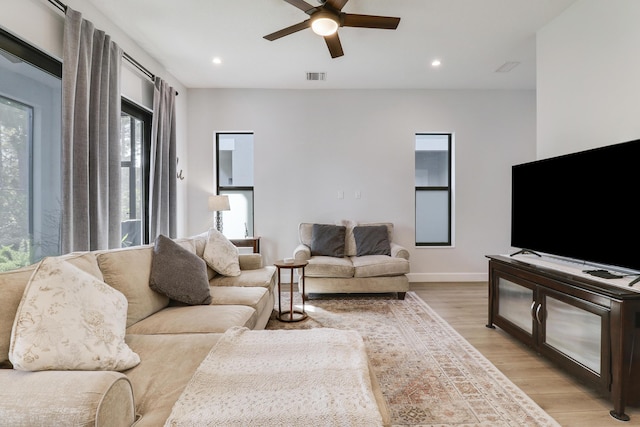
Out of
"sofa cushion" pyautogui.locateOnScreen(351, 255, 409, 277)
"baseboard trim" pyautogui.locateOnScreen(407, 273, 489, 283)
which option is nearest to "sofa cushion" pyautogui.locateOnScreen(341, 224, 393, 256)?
"sofa cushion" pyautogui.locateOnScreen(351, 255, 409, 277)

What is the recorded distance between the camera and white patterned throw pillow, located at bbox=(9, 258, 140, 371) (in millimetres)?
1083

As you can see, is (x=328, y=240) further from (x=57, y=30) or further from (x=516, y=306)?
(x=57, y=30)

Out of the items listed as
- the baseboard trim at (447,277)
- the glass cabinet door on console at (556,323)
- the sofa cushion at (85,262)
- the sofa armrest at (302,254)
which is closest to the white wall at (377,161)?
the baseboard trim at (447,277)

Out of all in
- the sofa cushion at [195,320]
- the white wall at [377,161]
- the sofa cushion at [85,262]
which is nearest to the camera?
the sofa cushion at [85,262]

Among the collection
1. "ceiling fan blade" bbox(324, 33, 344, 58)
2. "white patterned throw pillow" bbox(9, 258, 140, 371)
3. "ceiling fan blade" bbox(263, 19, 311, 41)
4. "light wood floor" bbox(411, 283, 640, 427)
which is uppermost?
"ceiling fan blade" bbox(263, 19, 311, 41)

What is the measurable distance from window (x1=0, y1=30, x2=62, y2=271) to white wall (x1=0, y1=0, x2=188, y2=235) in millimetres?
76

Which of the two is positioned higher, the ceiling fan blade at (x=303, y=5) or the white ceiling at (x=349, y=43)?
the white ceiling at (x=349, y=43)

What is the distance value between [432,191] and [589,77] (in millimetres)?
2595

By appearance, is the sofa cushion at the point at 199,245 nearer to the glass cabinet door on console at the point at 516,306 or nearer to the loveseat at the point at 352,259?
the loveseat at the point at 352,259

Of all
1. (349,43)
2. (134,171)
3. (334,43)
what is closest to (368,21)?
(334,43)

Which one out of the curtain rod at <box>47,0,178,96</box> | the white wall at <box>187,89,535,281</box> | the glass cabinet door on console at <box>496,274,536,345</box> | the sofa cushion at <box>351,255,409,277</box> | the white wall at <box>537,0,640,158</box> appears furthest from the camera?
the white wall at <box>187,89,535,281</box>

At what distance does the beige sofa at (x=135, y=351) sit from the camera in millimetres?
870

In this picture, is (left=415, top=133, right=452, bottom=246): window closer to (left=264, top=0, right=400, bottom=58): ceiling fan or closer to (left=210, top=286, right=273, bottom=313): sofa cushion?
(left=264, top=0, right=400, bottom=58): ceiling fan

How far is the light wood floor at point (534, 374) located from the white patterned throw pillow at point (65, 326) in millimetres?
2243
